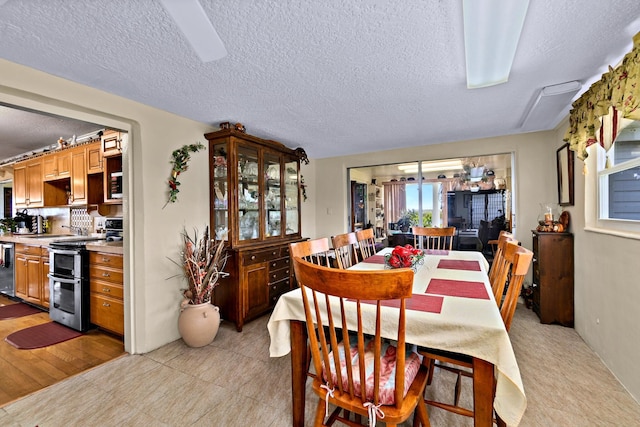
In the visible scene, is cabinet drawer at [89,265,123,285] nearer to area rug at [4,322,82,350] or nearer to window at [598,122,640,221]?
area rug at [4,322,82,350]

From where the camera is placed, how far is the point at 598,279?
2.22 m

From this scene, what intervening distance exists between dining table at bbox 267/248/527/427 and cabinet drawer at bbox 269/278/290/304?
1.84 m

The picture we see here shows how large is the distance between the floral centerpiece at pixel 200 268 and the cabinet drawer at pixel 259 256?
241mm

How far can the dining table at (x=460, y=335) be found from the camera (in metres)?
0.98

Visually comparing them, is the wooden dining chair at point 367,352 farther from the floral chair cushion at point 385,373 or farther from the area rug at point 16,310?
the area rug at point 16,310

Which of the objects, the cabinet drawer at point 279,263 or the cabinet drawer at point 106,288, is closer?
the cabinet drawer at point 106,288

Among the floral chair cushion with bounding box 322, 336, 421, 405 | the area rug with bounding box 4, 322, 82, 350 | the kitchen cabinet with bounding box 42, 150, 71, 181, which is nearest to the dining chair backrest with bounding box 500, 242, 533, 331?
the floral chair cushion with bounding box 322, 336, 421, 405

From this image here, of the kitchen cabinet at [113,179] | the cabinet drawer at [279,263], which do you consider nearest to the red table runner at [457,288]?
the cabinet drawer at [279,263]

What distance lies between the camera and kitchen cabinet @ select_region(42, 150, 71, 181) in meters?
3.65

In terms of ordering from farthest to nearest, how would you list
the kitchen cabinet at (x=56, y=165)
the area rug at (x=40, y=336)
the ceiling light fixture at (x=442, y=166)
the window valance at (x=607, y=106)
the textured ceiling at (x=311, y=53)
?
the ceiling light fixture at (x=442, y=166) → the kitchen cabinet at (x=56, y=165) → the area rug at (x=40, y=336) → the window valance at (x=607, y=106) → the textured ceiling at (x=311, y=53)

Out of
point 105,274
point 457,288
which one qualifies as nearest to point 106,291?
point 105,274

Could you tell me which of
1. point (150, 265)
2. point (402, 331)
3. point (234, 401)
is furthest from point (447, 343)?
point (150, 265)

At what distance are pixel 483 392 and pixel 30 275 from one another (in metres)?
4.99

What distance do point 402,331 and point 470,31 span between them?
1.55m
